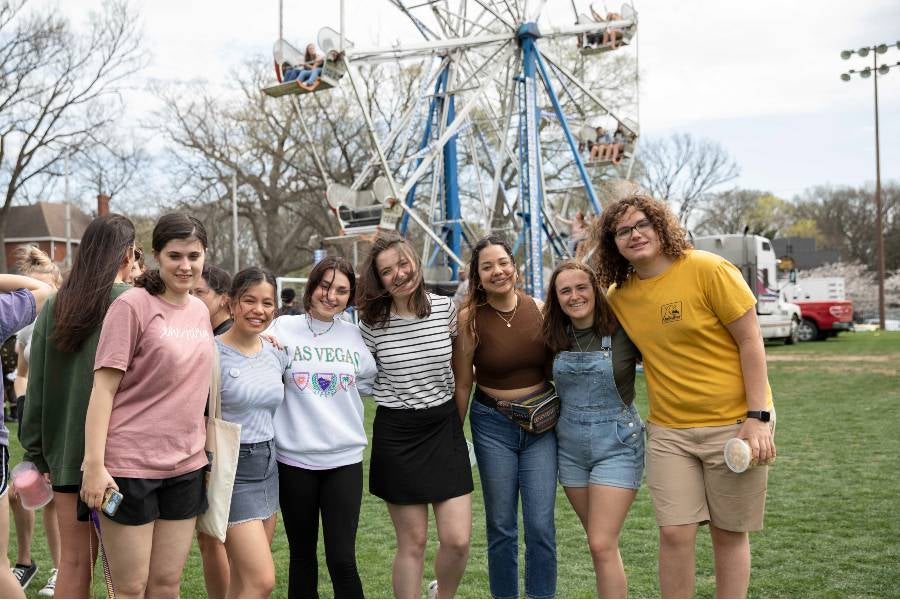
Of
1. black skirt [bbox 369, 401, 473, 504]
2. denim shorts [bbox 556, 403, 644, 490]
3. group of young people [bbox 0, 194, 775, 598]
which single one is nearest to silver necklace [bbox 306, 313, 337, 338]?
group of young people [bbox 0, 194, 775, 598]

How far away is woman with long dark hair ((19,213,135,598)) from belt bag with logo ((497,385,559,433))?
5.32ft

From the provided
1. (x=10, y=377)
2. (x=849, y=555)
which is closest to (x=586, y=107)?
(x=10, y=377)

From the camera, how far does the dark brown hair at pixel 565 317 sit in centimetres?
351

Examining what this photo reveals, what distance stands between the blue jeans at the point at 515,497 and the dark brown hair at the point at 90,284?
1.65 metres

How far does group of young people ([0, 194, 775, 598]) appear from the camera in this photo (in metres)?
2.86

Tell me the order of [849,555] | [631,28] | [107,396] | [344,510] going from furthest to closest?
1. [631,28]
2. [849,555]
3. [344,510]
4. [107,396]

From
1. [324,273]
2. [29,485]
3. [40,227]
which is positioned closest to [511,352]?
[324,273]

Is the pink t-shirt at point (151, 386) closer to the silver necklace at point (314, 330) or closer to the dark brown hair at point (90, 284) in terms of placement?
the dark brown hair at point (90, 284)

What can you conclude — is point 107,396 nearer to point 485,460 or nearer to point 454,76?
point 485,460

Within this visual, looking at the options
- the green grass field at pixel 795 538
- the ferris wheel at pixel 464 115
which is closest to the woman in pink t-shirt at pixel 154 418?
the green grass field at pixel 795 538

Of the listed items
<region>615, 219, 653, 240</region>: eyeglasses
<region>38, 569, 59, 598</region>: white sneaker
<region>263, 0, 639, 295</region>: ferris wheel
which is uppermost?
<region>263, 0, 639, 295</region>: ferris wheel

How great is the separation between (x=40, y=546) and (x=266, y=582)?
287 centimetres

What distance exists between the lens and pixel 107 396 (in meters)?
2.71

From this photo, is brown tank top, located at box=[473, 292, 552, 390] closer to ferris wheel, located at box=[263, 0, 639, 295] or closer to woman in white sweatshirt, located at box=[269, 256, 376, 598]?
woman in white sweatshirt, located at box=[269, 256, 376, 598]
